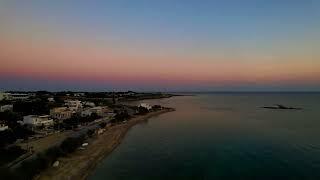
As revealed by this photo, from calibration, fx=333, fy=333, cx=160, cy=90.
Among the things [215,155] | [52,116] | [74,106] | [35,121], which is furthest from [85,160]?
[74,106]

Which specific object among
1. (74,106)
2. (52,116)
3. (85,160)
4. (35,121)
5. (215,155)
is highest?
(74,106)

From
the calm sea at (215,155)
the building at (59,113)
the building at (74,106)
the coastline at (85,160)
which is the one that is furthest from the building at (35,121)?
the building at (74,106)

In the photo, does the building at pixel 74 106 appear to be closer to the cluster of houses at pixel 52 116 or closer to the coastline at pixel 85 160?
Answer: the cluster of houses at pixel 52 116

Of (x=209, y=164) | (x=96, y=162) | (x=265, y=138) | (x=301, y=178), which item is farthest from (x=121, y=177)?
(x=265, y=138)

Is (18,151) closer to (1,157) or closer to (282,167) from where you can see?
(1,157)

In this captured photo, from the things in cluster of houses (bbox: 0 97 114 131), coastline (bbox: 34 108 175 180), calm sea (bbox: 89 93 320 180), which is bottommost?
calm sea (bbox: 89 93 320 180)

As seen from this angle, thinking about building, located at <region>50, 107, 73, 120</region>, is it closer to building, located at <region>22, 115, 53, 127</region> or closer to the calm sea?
building, located at <region>22, 115, 53, 127</region>

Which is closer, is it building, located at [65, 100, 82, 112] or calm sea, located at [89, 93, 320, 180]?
calm sea, located at [89, 93, 320, 180]

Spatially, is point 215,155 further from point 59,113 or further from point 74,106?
point 74,106

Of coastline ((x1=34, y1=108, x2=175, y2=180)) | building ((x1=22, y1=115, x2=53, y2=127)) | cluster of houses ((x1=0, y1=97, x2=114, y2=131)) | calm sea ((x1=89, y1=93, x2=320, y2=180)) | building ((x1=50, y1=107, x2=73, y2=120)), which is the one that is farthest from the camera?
building ((x1=50, y1=107, x2=73, y2=120))

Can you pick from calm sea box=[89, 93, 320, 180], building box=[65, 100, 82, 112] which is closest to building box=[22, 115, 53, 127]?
calm sea box=[89, 93, 320, 180]

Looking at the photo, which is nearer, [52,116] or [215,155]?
[215,155]
